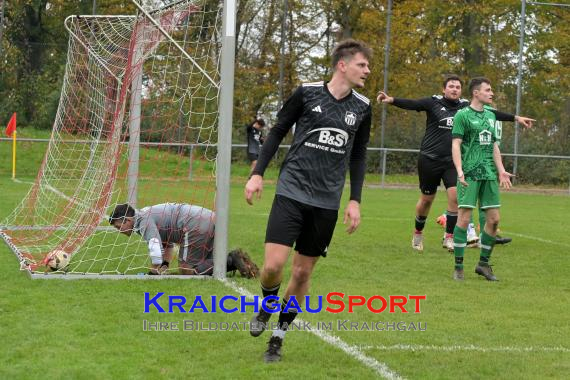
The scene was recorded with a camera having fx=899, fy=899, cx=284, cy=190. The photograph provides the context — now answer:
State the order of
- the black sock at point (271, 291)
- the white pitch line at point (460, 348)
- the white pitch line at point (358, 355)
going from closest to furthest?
the white pitch line at point (358, 355)
the black sock at point (271, 291)
the white pitch line at point (460, 348)

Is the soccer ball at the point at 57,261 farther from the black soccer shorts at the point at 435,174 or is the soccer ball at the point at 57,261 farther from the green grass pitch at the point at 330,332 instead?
the black soccer shorts at the point at 435,174

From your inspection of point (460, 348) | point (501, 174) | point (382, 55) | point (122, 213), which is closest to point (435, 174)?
point (501, 174)

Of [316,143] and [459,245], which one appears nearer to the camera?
[316,143]

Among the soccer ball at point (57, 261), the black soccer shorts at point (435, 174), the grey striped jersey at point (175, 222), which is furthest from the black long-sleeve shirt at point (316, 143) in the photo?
the black soccer shorts at point (435, 174)

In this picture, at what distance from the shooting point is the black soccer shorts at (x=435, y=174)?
437 inches

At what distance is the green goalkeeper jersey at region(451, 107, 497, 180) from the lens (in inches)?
357

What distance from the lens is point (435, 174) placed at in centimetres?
1112

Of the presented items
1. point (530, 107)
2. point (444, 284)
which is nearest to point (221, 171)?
point (444, 284)

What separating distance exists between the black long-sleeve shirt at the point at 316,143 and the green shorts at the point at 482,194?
359cm

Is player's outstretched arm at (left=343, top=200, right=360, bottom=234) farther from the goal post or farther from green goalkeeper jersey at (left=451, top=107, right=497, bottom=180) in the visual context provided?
green goalkeeper jersey at (left=451, top=107, right=497, bottom=180)

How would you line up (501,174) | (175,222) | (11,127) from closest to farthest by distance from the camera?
(175,222)
(501,174)
(11,127)

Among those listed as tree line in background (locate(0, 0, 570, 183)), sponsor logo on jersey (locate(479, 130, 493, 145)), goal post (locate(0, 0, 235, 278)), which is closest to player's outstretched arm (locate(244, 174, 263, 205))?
goal post (locate(0, 0, 235, 278))

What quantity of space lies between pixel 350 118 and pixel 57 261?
403cm

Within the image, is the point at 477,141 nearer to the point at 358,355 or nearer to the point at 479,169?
the point at 479,169
